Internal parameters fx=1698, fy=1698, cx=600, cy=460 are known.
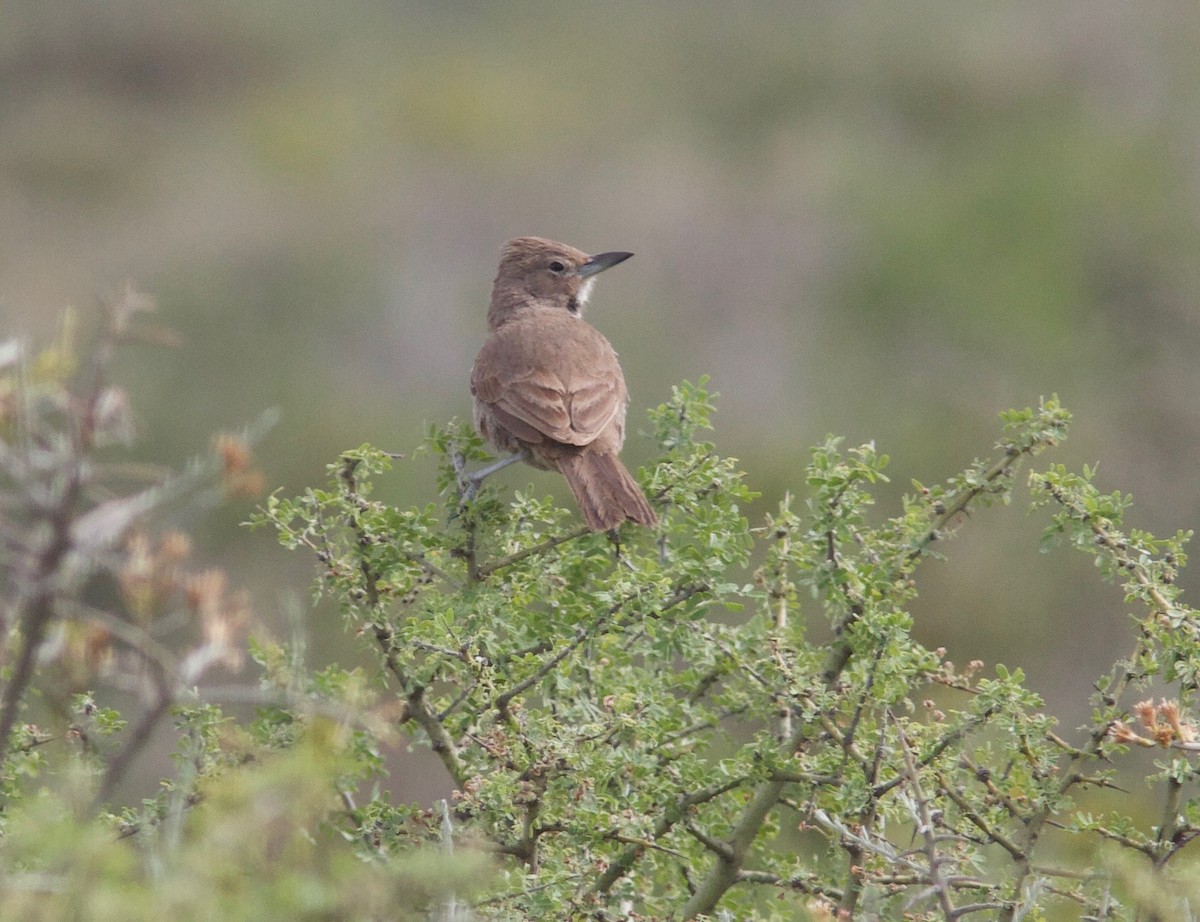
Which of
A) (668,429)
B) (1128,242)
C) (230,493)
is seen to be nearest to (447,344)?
(1128,242)

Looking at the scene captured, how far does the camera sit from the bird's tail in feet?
13.0

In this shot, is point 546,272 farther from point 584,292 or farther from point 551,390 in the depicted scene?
point 551,390

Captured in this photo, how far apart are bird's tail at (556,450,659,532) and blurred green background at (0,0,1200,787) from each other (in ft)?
21.6

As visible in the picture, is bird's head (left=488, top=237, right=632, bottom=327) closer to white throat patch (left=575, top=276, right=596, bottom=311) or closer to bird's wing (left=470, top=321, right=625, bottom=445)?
white throat patch (left=575, top=276, right=596, bottom=311)

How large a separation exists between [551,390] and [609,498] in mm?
1328

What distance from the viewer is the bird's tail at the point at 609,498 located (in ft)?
13.0

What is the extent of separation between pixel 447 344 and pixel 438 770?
28.2ft

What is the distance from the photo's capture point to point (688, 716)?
3428 millimetres

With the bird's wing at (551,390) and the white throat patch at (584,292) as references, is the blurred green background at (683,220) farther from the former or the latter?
the bird's wing at (551,390)

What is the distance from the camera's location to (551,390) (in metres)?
5.45

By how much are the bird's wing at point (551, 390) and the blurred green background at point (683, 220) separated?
17.9 feet

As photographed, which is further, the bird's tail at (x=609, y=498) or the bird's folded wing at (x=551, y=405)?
the bird's folded wing at (x=551, y=405)

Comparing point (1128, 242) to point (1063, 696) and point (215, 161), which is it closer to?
point (1063, 696)

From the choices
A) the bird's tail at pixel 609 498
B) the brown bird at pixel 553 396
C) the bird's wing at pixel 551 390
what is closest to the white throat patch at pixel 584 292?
the brown bird at pixel 553 396
